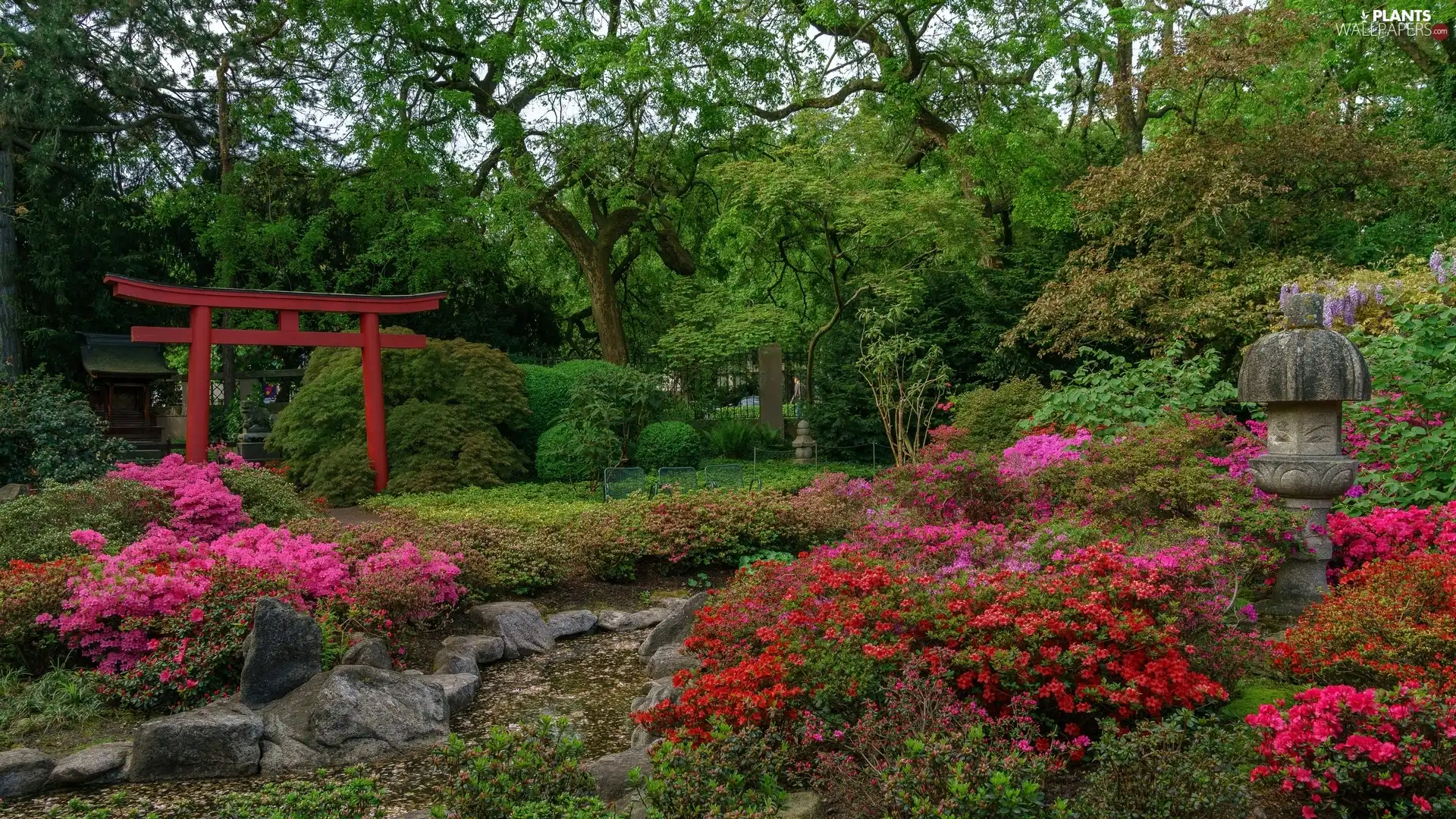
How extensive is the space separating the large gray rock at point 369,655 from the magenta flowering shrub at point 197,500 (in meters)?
2.94

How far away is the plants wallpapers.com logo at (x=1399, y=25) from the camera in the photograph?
13.4 meters

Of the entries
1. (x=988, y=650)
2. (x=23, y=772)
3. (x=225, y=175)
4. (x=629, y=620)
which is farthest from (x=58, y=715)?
(x=225, y=175)

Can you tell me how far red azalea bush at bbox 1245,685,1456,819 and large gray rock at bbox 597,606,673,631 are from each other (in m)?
4.57

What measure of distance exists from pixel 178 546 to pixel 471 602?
6.21 feet

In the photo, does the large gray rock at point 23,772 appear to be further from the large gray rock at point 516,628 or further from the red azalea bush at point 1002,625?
the red azalea bush at point 1002,625

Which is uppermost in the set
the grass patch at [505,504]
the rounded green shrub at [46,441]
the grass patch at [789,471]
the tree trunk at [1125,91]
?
the tree trunk at [1125,91]

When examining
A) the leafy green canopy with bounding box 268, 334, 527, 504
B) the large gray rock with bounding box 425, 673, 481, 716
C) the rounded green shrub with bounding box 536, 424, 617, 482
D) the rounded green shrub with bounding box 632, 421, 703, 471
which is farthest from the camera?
the rounded green shrub with bounding box 632, 421, 703, 471

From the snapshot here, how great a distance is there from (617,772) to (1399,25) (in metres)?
15.3

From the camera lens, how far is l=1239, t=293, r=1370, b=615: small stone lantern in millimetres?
5742

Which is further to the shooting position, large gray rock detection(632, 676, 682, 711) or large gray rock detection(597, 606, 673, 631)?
large gray rock detection(597, 606, 673, 631)

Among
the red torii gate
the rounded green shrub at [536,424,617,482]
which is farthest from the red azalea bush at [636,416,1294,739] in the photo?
the red torii gate

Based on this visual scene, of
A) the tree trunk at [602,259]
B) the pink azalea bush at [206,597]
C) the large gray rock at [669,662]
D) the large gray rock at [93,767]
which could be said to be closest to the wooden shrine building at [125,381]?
the tree trunk at [602,259]

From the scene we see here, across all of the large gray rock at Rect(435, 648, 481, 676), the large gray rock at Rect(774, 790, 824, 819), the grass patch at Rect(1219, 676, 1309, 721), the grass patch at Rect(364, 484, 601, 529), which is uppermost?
the grass patch at Rect(364, 484, 601, 529)

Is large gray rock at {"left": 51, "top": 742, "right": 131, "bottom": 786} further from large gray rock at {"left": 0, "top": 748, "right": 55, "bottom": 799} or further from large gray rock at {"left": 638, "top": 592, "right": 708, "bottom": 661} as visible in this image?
large gray rock at {"left": 638, "top": 592, "right": 708, "bottom": 661}
